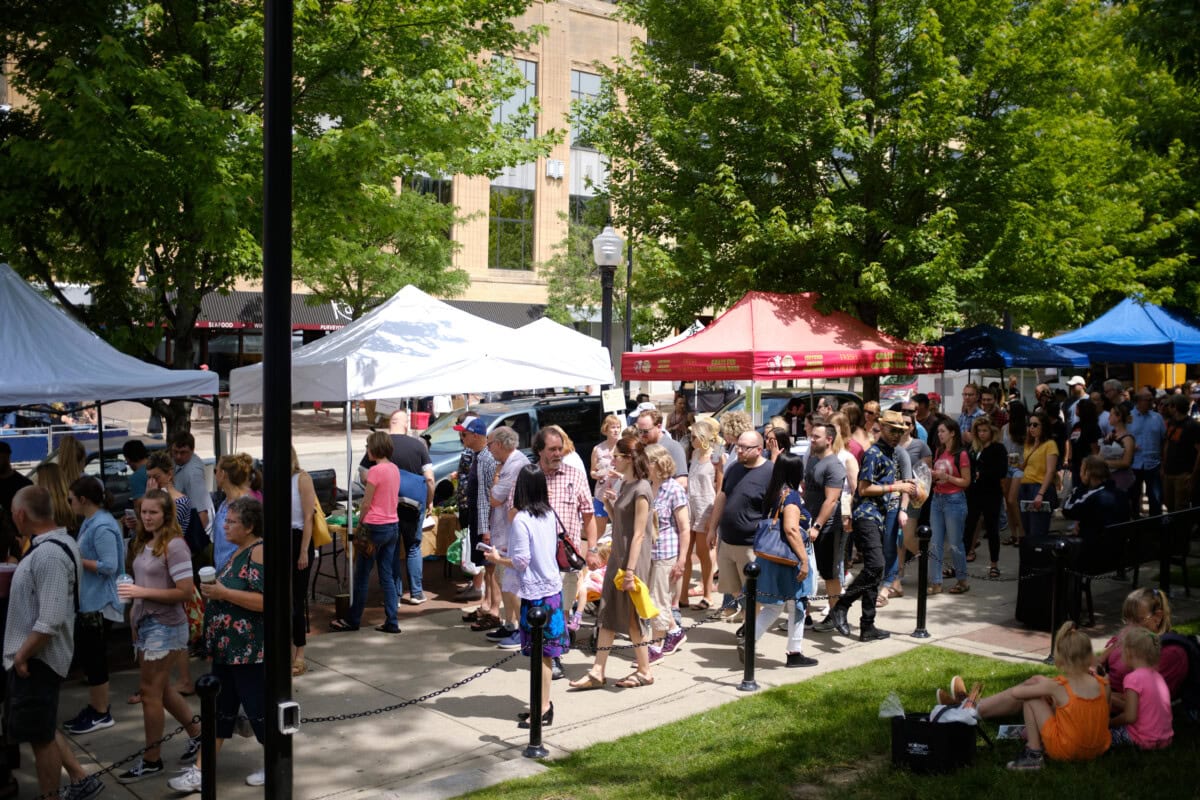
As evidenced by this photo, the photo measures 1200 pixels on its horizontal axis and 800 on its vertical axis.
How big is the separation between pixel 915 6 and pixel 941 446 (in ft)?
27.0

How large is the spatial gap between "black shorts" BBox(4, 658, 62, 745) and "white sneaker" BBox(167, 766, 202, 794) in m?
0.78

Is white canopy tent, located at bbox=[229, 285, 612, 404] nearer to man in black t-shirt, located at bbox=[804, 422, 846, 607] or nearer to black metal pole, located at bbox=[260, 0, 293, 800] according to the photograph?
man in black t-shirt, located at bbox=[804, 422, 846, 607]

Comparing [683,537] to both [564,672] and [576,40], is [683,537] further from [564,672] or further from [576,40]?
[576,40]

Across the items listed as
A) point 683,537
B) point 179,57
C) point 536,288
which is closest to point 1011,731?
point 683,537

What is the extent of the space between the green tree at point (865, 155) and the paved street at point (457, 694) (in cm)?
639

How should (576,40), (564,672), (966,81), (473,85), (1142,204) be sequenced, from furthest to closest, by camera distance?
(576,40), (1142,204), (966,81), (473,85), (564,672)

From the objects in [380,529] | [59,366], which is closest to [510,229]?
[59,366]

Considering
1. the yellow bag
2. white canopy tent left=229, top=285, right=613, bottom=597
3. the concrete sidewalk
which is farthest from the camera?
white canopy tent left=229, top=285, right=613, bottom=597

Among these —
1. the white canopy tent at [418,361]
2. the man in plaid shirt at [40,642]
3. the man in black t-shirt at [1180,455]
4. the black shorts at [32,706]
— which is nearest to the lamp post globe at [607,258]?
the white canopy tent at [418,361]

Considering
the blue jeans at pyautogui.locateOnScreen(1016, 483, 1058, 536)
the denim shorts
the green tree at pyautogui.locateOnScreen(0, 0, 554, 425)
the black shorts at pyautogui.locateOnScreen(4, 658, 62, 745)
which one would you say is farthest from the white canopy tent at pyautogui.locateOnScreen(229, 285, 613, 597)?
the blue jeans at pyautogui.locateOnScreen(1016, 483, 1058, 536)

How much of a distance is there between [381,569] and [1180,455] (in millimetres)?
10289

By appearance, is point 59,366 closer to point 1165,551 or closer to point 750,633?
point 750,633

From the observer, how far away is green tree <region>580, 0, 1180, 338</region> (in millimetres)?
15219

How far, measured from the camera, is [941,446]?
35.6ft
